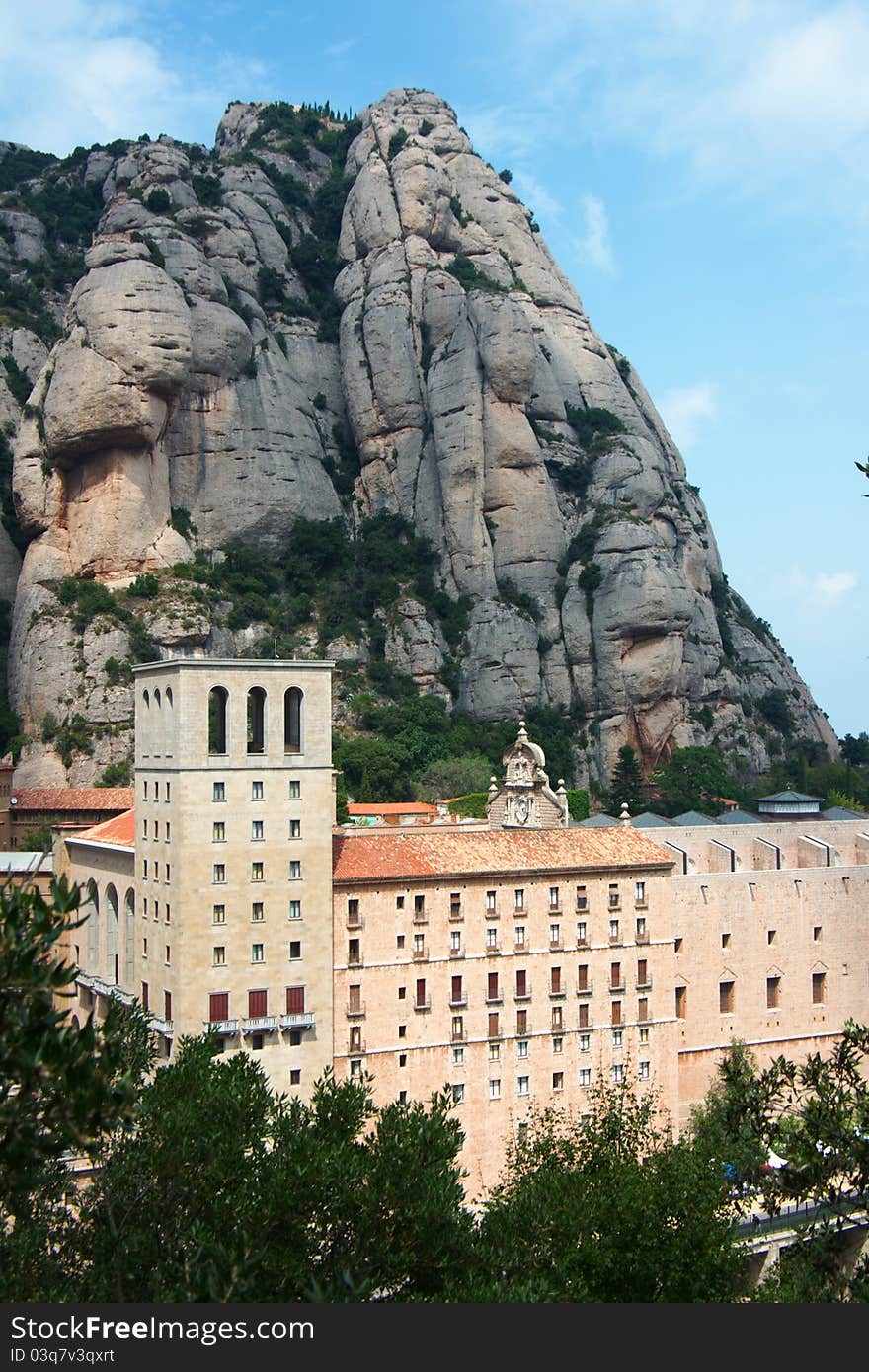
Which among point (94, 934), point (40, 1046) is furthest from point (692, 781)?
point (40, 1046)

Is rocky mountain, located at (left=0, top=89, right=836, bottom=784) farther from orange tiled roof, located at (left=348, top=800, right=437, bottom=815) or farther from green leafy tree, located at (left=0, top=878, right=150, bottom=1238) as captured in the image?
green leafy tree, located at (left=0, top=878, right=150, bottom=1238)

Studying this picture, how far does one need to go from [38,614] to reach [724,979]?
62.4m

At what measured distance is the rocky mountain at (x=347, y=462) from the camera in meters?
104

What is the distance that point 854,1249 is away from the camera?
160 feet

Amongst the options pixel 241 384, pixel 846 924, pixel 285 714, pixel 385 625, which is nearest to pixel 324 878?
pixel 285 714

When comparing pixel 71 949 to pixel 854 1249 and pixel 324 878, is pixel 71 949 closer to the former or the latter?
pixel 324 878

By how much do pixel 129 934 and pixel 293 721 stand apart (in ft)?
37.2

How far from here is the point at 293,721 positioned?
53.7 metres

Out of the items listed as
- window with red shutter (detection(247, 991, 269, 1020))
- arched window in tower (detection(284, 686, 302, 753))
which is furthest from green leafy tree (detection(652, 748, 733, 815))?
window with red shutter (detection(247, 991, 269, 1020))

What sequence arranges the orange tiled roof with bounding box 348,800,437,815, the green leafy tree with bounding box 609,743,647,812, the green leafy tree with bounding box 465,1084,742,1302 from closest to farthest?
the green leafy tree with bounding box 465,1084,742,1302, the orange tiled roof with bounding box 348,800,437,815, the green leafy tree with bounding box 609,743,647,812

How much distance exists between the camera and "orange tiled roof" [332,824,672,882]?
2071 inches

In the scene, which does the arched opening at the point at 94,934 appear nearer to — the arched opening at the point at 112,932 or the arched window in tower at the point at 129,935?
the arched opening at the point at 112,932

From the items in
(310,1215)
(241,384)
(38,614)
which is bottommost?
(310,1215)

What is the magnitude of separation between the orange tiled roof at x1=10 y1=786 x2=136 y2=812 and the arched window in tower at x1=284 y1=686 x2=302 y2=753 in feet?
87.8
